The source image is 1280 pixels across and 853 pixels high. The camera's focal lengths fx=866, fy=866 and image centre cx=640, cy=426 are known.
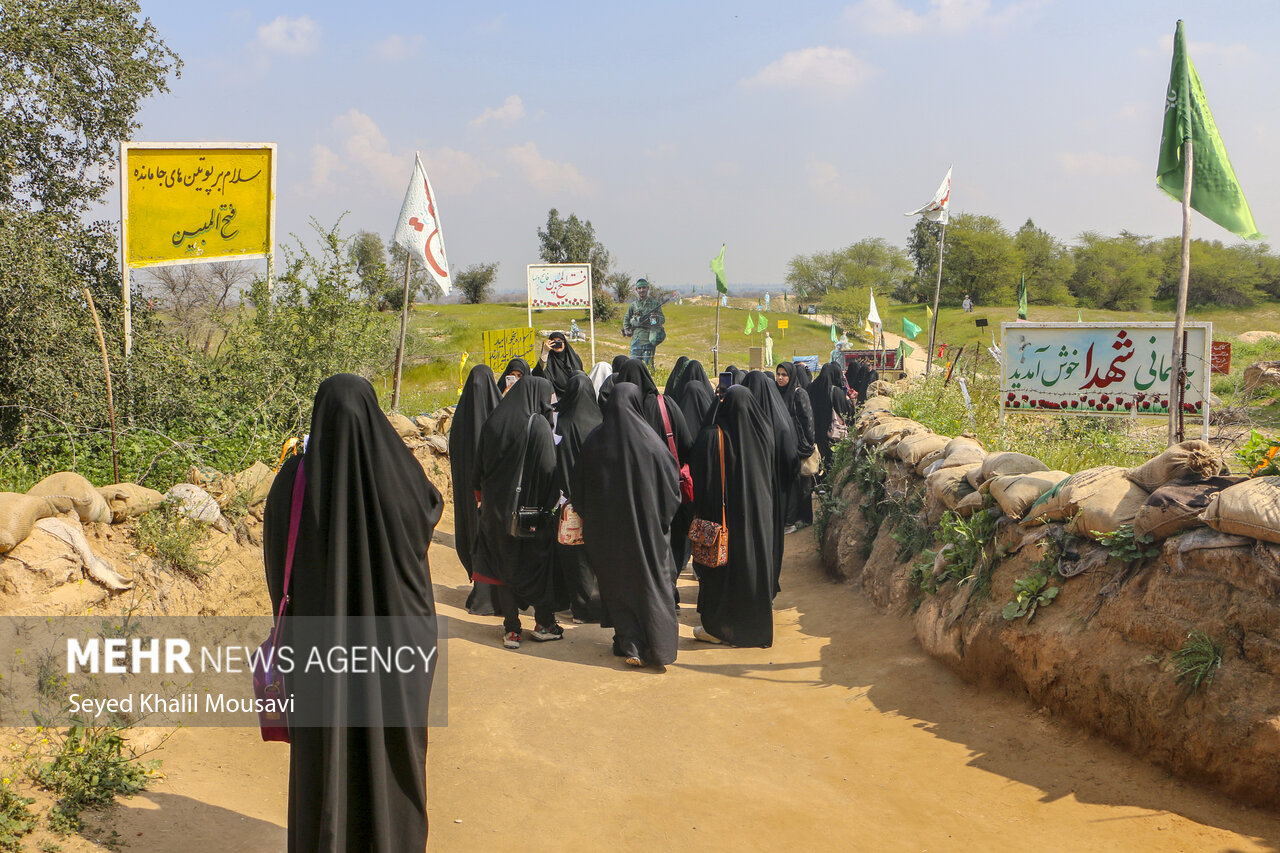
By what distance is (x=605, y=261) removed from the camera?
5347cm

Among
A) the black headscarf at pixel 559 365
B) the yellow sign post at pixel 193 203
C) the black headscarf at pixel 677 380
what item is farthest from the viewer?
the black headscarf at pixel 677 380

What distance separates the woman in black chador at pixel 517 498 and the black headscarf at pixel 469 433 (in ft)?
3.52

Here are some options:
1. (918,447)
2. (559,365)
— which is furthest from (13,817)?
(559,365)

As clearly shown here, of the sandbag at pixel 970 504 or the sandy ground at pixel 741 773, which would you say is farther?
the sandbag at pixel 970 504

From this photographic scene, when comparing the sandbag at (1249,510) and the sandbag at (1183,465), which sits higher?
the sandbag at (1183,465)

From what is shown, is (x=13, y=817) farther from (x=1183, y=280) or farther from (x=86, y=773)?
(x=1183, y=280)

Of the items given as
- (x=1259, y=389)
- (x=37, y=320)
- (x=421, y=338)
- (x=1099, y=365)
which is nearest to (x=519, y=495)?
(x=37, y=320)

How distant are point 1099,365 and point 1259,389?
14.1m

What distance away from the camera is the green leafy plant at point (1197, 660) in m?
3.34

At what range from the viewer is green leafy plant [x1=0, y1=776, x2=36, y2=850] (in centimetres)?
282

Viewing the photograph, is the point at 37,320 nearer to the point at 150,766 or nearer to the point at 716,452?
the point at 150,766

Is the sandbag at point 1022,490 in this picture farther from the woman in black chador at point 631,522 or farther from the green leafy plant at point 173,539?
the green leafy plant at point 173,539

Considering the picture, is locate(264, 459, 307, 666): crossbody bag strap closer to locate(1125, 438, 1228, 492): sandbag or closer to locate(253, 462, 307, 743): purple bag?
locate(253, 462, 307, 743): purple bag

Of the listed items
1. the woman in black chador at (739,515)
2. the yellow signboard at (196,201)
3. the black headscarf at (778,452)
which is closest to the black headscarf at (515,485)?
the woman in black chador at (739,515)
